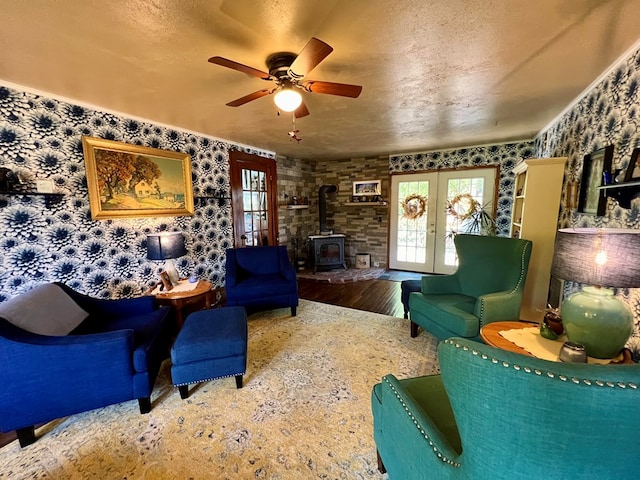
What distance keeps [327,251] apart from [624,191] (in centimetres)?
438

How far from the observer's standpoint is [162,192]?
332cm

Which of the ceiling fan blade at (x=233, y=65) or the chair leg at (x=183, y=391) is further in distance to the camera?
the chair leg at (x=183, y=391)

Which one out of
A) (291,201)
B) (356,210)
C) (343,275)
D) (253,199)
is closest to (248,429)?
(253,199)

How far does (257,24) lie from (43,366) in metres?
2.27

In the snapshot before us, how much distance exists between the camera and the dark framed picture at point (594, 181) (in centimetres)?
193

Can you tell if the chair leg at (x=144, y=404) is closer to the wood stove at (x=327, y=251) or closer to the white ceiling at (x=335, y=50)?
the white ceiling at (x=335, y=50)

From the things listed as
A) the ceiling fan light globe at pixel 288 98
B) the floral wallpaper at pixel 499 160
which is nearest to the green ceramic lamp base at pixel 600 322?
the ceiling fan light globe at pixel 288 98

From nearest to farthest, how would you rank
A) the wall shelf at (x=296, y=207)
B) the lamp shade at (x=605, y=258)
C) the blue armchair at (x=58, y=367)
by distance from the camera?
the lamp shade at (x=605, y=258) < the blue armchair at (x=58, y=367) < the wall shelf at (x=296, y=207)

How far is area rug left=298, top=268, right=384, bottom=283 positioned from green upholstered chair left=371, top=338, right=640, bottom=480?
13.9ft

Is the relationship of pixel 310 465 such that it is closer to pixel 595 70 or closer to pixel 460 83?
pixel 460 83

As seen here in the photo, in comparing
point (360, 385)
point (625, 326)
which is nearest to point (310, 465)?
point (360, 385)

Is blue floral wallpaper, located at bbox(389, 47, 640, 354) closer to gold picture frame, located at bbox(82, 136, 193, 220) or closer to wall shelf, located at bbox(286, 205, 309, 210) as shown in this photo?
wall shelf, located at bbox(286, 205, 309, 210)

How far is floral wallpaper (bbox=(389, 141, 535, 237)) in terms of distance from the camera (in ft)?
14.5

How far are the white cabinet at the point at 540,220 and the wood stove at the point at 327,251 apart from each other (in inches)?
131
